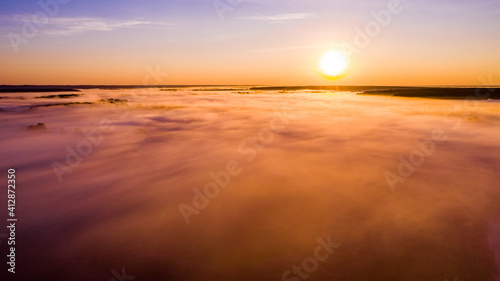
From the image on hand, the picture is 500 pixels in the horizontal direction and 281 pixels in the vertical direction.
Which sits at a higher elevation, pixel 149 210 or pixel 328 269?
pixel 149 210

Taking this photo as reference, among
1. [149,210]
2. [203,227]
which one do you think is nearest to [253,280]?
[203,227]

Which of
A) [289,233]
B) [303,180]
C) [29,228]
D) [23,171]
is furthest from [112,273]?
[23,171]

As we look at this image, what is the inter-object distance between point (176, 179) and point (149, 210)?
1562 millimetres

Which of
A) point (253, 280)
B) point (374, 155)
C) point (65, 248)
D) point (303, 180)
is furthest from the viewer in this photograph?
point (374, 155)

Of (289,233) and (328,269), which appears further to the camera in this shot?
(289,233)

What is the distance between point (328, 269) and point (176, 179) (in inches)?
154

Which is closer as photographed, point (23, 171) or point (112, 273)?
point (112, 273)

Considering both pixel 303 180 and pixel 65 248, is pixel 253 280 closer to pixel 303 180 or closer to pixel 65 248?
pixel 65 248

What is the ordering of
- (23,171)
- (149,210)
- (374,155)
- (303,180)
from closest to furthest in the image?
(149,210)
(303,180)
(23,171)
(374,155)

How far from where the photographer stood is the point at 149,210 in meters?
4.84

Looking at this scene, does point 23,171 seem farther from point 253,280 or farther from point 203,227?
point 253,280

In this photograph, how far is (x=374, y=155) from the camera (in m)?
8.16

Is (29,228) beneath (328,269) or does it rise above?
above

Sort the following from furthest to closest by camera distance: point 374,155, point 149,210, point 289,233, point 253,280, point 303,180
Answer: point 374,155
point 303,180
point 149,210
point 289,233
point 253,280
